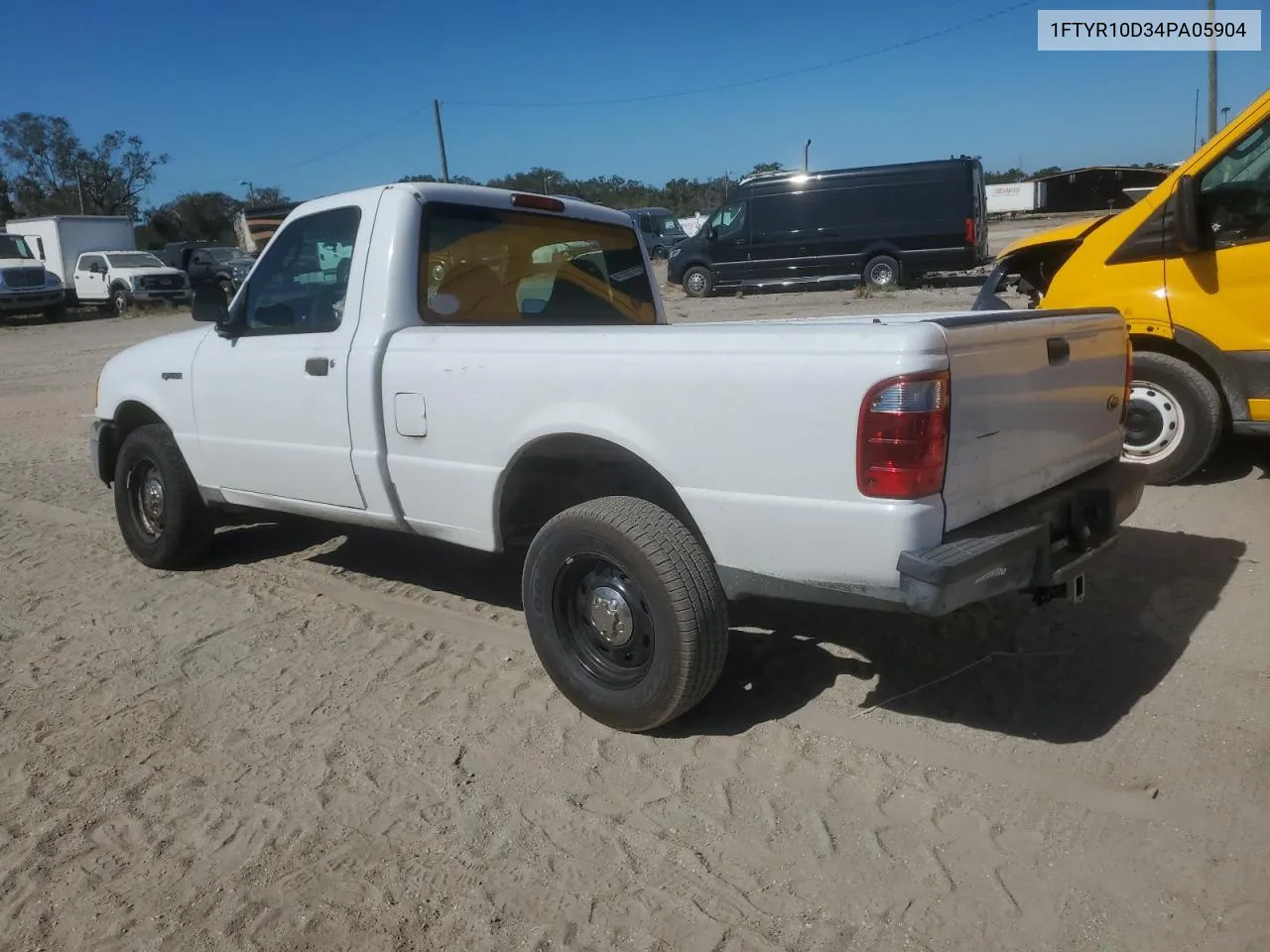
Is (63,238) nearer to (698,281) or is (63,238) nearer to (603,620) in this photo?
(698,281)

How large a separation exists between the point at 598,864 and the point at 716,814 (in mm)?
402

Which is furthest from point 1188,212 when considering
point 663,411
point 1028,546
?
point 663,411

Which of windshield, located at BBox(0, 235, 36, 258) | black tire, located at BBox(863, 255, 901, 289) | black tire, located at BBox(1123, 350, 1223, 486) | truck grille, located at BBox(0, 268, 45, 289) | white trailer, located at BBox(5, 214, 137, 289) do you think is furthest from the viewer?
white trailer, located at BBox(5, 214, 137, 289)

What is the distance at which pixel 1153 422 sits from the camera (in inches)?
229

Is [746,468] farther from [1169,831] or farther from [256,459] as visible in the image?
[256,459]

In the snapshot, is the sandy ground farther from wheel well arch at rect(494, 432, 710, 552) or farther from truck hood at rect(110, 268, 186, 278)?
truck hood at rect(110, 268, 186, 278)

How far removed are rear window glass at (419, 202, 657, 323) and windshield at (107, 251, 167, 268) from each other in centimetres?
2757

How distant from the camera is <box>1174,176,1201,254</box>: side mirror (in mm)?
5402

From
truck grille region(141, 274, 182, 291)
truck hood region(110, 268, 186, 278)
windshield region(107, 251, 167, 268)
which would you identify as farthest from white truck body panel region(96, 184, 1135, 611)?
windshield region(107, 251, 167, 268)

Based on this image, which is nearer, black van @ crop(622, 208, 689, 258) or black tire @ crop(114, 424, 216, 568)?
black tire @ crop(114, 424, 216, 568)

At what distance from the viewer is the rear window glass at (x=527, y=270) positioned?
4.27 meters

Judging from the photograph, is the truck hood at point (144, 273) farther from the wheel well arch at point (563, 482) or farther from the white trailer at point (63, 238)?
the wheel well arch at point (563, 482)

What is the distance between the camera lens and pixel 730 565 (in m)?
3.16

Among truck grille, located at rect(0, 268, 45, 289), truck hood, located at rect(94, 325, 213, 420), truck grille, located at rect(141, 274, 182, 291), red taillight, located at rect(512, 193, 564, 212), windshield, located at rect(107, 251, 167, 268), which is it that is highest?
windshield, located at rect(107, 251, 167, 268)
